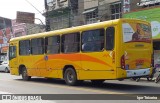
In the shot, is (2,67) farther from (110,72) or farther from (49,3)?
(110,72)

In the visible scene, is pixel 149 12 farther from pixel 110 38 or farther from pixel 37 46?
pixel 110 38

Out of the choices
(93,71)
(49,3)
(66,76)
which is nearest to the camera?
(93,71)

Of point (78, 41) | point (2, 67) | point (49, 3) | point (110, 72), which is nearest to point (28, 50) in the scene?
point (78, 41)

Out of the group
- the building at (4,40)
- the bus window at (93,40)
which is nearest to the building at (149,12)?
the bus window at (93,40)

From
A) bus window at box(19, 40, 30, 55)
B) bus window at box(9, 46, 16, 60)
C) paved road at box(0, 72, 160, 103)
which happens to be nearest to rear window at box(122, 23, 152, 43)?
paved road at box(0, 72, 160, 103)

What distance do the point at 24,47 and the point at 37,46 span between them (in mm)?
1756

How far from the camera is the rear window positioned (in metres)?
14.4

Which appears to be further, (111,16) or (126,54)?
(111,16)

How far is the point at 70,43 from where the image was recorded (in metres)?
17.0

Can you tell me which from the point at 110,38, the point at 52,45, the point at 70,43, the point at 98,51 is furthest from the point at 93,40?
the point at 52,45

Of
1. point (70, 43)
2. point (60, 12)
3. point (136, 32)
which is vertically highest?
point (60, 12)

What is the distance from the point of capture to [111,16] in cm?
3123

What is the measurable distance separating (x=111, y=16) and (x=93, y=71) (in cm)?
1644

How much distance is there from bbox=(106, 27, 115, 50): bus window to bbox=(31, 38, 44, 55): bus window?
5682 mm
